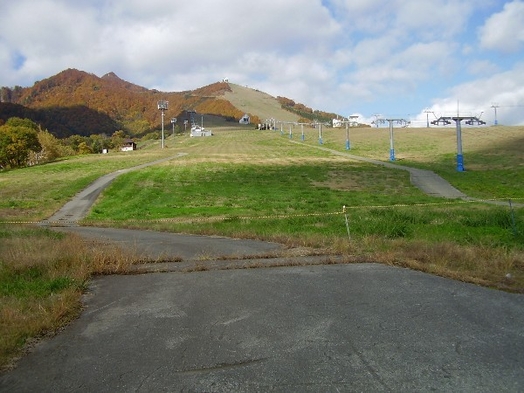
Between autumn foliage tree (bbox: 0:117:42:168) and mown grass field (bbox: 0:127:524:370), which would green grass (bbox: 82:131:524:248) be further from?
autumn foliage tree (bbox: 0:117:42:168)

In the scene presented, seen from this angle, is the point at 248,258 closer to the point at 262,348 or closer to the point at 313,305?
the point at 313,305

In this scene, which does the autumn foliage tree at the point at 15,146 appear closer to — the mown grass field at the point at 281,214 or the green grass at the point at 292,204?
the mown grass field at the point at 281,214

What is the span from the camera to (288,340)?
6.11 metres

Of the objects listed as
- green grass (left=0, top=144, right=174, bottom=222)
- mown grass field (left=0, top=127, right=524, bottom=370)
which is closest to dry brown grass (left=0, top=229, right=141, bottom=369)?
mown grass field (left=0, top=127, right=524, bottom=370)

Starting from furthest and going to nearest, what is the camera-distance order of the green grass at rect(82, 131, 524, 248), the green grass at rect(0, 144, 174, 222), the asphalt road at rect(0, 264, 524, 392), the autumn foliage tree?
1. the autumn foliage tree
2. the green grass at rect(0, 144, 174, 222)
3. the green grass at rect(82, 131, 524, 248)
4. the asphalt road at rect(0, 264, 524, 392)

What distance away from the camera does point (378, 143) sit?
90.4m

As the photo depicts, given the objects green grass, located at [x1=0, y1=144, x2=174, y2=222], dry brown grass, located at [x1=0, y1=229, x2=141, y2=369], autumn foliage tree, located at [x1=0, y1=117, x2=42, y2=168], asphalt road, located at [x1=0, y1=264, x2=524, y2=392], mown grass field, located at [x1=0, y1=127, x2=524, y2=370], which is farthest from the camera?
autumn foliage tree, located at [x1=0, y1=117, x2=42, y2=168]

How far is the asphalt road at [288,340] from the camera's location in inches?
198

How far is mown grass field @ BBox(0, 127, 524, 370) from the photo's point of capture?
30.3 ft

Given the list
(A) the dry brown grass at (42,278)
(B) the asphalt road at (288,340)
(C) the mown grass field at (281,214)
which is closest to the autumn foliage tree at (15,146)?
(C) the mown grass field at (281,214)

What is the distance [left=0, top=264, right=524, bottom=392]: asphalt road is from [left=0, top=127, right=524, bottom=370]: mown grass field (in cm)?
82

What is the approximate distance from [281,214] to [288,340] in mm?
18485

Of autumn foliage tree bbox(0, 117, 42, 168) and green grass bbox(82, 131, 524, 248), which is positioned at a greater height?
autumn foliage tree bbox(0, 117, 42, 168)

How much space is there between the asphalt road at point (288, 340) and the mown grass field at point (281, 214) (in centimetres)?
82
